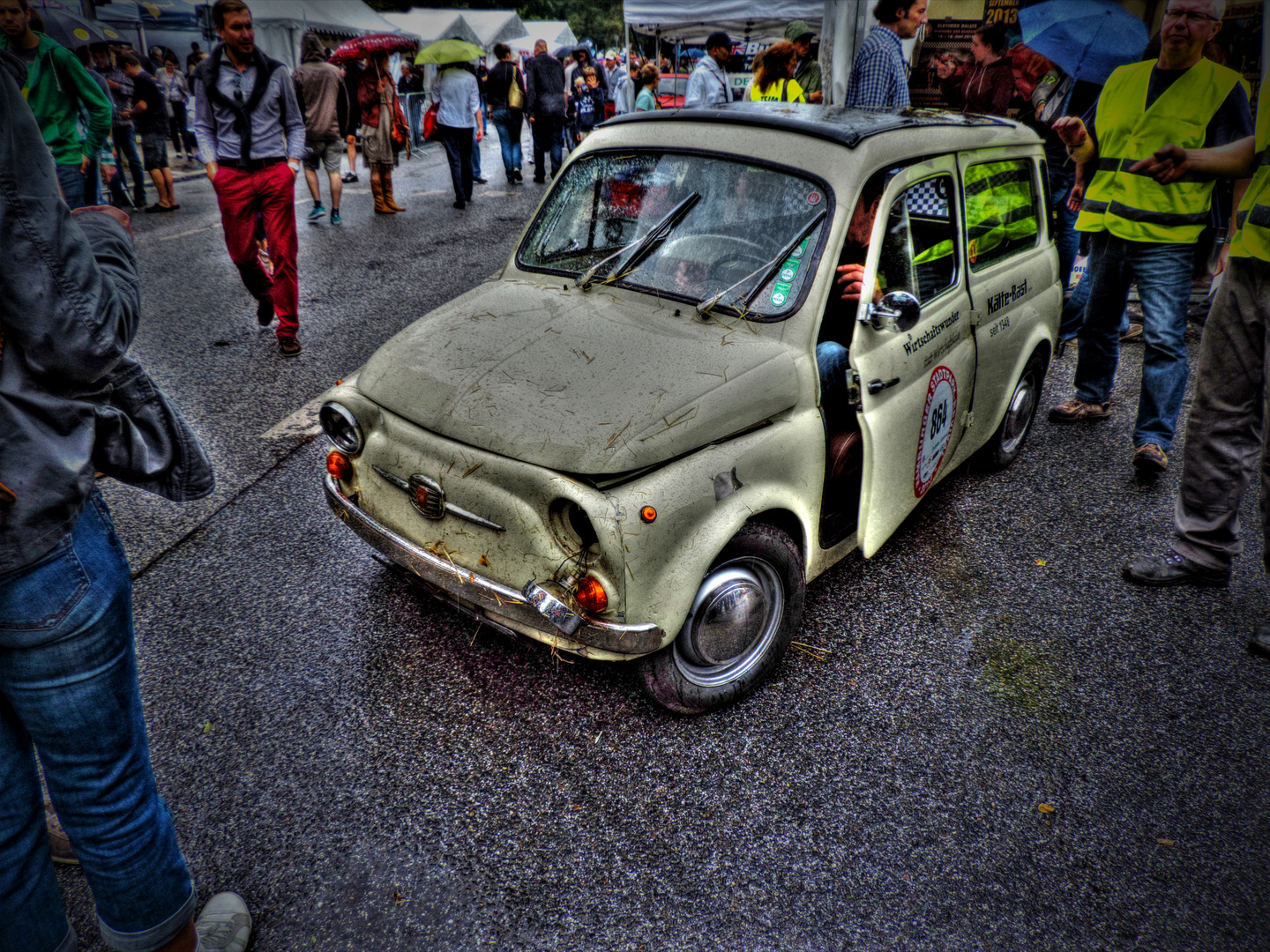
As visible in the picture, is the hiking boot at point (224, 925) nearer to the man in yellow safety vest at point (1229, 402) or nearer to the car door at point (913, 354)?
the car door at point (913, 354)

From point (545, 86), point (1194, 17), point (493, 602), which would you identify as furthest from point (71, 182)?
point (545, 86)

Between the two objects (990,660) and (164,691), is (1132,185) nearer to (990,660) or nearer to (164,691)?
(990,660)

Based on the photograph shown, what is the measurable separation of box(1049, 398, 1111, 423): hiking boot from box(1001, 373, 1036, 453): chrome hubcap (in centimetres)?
64

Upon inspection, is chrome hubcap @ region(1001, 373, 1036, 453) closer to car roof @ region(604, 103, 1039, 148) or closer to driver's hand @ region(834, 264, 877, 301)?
car roof @ region(604, 103, 1039, 148)

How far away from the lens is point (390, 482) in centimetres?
259

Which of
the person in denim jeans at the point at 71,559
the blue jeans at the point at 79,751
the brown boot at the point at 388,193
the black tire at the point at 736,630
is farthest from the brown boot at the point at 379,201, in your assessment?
the blue jeans at the point at 79,751

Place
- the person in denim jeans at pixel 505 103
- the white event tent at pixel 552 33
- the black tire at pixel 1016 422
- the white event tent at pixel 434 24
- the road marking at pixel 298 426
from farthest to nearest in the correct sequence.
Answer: the white event tent at pixel 552 33 → the white event tent at pixel 434 24 → the person in denim jeans at pixel 505 103 → the road marking at pixel 298 426 → the black tire at pixel 1016 422

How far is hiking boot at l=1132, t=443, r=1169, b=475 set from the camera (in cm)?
419

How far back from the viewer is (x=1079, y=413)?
4.89 metres

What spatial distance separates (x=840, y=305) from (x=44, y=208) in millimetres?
2443

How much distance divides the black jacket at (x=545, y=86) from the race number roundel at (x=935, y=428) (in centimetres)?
1112

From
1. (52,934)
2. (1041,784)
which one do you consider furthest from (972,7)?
(52,934)

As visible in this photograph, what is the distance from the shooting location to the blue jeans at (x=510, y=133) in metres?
12.9

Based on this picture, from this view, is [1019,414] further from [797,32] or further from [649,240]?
[797,32]
